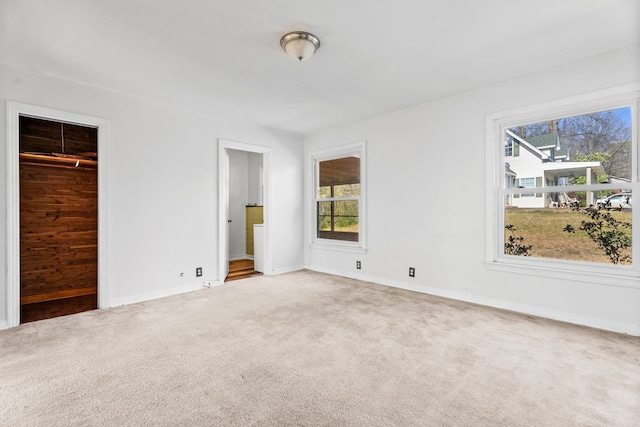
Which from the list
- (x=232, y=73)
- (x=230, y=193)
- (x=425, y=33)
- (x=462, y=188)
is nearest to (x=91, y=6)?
(x=232, y=73)

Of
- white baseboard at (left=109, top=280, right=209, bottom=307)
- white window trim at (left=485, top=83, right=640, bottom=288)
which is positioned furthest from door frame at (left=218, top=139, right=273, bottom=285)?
white window trim at (left=485, top=83, right=640, bottom=288)

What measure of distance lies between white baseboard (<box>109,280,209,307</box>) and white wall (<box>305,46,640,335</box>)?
2134 mm

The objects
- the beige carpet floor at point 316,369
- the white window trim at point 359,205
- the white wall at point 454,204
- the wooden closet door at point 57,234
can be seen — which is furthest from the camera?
the white window trim at point 359,205

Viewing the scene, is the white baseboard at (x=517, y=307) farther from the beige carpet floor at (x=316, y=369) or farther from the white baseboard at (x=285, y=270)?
the white baseboard at (x=285, y=270)

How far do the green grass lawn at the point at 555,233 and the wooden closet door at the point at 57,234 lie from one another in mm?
4821

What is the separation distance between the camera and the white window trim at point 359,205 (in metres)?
4.68

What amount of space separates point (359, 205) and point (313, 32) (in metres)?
2.81

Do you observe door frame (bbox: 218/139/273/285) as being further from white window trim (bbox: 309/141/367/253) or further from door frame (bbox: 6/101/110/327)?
door frame (bbox: 6/101/110/327)

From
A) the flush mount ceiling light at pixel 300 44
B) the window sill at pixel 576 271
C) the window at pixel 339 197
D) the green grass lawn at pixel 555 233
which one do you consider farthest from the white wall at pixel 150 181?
the green grass lawn at pixel 555 233

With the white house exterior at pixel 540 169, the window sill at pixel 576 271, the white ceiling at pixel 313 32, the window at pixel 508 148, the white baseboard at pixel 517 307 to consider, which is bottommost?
the white baseboard at pixel 517 307

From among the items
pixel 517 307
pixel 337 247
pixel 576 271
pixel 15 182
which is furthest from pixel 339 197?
pixel 15 182

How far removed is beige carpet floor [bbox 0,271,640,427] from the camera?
64.2 inches

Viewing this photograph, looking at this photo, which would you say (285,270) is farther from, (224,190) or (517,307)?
(517,307)

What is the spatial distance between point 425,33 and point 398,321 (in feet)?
8.13
